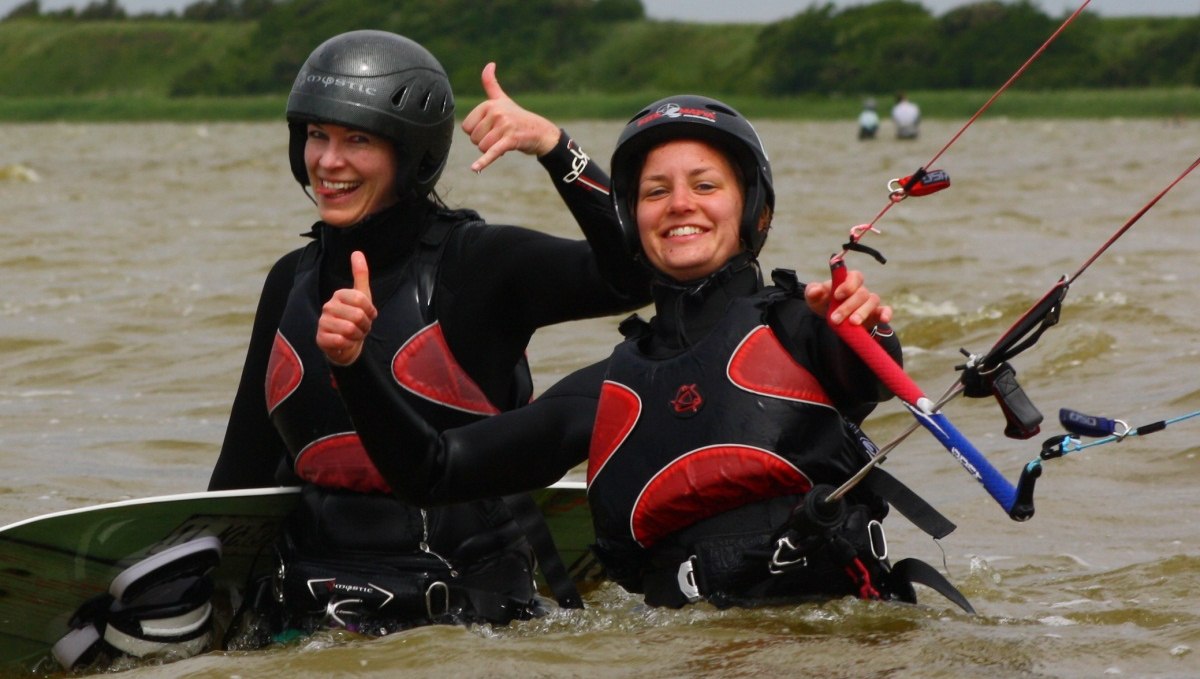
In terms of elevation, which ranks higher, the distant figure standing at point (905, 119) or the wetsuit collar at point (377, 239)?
the distant figure standing at point (905, 119)

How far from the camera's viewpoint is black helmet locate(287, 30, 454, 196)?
15.1 ft

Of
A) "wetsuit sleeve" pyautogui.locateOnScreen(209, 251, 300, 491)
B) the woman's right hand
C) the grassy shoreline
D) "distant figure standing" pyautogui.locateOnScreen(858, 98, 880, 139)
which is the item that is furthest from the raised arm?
the grassy shoreline

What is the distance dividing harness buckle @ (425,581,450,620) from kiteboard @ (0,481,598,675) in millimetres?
505

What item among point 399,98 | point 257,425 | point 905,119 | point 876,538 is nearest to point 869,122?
point 905,119

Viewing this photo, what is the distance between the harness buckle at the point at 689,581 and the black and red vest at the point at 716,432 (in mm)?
88

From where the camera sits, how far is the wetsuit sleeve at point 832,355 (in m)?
3.88

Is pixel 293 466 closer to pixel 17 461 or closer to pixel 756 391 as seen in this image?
pixel 756 391

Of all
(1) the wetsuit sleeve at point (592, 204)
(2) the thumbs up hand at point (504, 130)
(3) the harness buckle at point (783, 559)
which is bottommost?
(3) the harness buckle at point (783, 559)

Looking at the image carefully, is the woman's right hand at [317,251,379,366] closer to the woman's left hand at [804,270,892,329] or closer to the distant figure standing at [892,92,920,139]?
the woman's left hand at [804,270,892,329]

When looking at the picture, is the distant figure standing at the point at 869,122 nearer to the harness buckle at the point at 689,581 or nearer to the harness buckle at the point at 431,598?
the harness buckle at the point at 431,598

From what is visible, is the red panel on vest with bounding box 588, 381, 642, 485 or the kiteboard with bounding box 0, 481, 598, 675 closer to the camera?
the red panel on vest with bounding box 588, 381, 642, 485

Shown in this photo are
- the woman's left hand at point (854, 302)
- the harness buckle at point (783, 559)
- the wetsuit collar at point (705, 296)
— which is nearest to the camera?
the woman's left hand at point (854, 302)

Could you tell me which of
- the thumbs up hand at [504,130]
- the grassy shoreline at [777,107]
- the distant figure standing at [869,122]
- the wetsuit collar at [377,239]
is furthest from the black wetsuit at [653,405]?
the grassy shoreline at [777,107]

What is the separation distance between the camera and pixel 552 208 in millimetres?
20781
